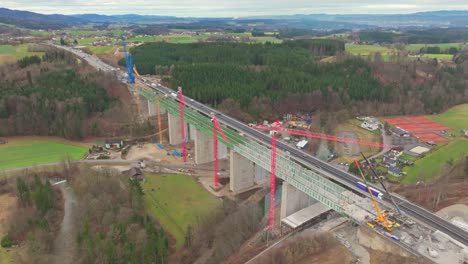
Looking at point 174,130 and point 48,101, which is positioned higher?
point 48,101

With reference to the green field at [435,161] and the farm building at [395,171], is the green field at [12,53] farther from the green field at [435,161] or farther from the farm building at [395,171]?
the green field at [435,161]

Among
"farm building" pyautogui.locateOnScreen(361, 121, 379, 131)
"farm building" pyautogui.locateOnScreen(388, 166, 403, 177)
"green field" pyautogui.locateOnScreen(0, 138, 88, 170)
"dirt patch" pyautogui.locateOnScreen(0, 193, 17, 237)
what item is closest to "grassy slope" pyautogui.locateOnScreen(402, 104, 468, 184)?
"farm building" pyautogui.locateOnScreen(388, 166, 403, 177)

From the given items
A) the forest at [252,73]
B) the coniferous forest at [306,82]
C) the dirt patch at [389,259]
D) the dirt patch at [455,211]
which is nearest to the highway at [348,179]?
the dirt patch at [455,211]

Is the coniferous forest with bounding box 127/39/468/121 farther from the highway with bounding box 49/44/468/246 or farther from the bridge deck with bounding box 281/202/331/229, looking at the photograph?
the bridge deck with bounding box 281/202/331/229

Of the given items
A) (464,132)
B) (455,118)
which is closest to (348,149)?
(464,132)

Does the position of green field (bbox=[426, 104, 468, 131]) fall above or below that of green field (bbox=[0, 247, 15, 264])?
above

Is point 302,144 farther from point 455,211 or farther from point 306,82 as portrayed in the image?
point 306,82

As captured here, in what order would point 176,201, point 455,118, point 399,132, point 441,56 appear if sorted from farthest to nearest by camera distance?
point 441,56 → point 455,118 → point 399,132 → point 176,201
